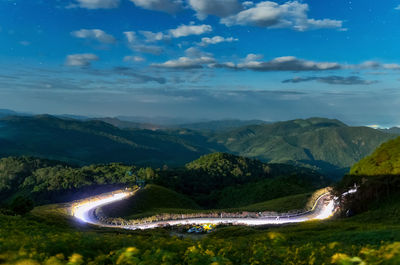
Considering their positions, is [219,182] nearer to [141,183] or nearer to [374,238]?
[141,183]

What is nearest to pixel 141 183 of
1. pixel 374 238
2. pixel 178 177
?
pixel 178 177

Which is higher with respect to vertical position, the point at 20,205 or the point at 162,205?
the point at 20,205

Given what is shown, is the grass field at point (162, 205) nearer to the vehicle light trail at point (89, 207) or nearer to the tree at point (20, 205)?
the vehicle light trail at point (89, 207)

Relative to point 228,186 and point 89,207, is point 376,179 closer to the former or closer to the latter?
point 89,207

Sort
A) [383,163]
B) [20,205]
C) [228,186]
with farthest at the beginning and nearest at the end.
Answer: [228,186] → [383,163] → [20,205]

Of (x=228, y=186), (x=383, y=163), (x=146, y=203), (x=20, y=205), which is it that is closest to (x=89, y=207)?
(x=146, y=203)

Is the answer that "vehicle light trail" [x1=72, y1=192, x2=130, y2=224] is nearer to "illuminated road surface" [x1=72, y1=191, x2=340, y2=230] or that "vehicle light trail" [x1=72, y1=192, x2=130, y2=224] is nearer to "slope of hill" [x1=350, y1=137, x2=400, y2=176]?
"illuminated road surface" [x1=72, y1=191, x2=340, y2=230]

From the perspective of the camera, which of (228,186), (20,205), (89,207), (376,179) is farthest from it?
(228,186)

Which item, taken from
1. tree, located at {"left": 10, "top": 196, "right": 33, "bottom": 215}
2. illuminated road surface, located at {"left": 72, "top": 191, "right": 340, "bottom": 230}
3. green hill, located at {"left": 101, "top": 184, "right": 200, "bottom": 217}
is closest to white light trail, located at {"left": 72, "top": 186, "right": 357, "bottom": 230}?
illuminated road surface, located at {"left": 72, "top": 191, "right": 340, "bottom": 230}

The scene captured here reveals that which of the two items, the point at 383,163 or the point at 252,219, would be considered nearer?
the point at 383,163
